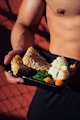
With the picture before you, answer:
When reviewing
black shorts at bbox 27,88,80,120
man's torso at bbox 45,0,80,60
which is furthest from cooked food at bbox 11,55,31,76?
man's torso at bbox 45,0,80,60

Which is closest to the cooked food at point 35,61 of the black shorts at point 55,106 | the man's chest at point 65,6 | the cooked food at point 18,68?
the cooked food at point 18,68

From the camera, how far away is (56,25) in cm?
215

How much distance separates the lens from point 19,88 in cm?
288

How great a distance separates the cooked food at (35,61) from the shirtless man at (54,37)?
0.27ft

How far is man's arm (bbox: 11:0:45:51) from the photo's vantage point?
7.15ft

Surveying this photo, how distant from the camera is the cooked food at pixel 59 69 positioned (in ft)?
5.48

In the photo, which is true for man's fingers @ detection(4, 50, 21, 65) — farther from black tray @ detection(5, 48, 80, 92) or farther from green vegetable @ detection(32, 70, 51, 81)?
green vegetable @ detection(32, 70, 51, 81)

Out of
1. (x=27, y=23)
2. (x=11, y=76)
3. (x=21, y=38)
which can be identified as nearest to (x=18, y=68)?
(x=11, y=76)

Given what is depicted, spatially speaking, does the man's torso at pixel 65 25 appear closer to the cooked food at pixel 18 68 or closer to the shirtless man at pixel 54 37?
the shirtless man at pixel 54 37

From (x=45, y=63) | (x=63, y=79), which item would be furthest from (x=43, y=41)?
(x=63, y=79)

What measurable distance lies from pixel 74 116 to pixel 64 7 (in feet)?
1.86

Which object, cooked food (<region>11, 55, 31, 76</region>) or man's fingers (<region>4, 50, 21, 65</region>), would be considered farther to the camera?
man's fingers (<region>4, 50, 21, 65</region>)

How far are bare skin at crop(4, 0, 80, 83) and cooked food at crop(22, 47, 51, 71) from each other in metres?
0.08

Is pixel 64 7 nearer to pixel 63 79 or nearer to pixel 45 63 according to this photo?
pixel 45 63
